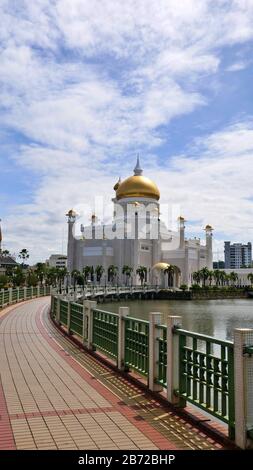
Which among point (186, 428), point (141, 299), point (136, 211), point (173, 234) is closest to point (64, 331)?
point (186, 428)

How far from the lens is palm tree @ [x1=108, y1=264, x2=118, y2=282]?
61688mm

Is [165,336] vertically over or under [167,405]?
over

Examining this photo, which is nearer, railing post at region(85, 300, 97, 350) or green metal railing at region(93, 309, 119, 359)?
green metal railing at region(93, 309, 119, 359)

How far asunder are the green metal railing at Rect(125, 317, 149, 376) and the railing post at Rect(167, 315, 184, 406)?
90cm

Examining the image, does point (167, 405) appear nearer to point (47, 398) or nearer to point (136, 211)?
point (47, 398)

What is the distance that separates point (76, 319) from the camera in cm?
1203

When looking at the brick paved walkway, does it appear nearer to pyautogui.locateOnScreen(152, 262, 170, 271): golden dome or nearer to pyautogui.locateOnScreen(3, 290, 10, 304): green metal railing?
pyautogui.locateOnScreen(3, 290, 10, 304): green metal railing

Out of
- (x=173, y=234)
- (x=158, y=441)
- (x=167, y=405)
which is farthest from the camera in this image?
(x=173, y=234)

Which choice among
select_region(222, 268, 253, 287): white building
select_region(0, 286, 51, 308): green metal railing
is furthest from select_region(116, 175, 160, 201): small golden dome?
select_region(222, 268, 253, 287): white building

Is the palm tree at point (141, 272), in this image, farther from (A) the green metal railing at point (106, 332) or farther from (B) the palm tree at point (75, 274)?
(A) the green metal railing at point (106, 332)

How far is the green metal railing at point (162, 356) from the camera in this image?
20.1 ft

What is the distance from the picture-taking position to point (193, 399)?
5262 millimetres

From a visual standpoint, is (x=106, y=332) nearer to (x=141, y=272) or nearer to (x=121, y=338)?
(x=121, y=338)

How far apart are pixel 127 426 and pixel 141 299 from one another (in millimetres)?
51571
